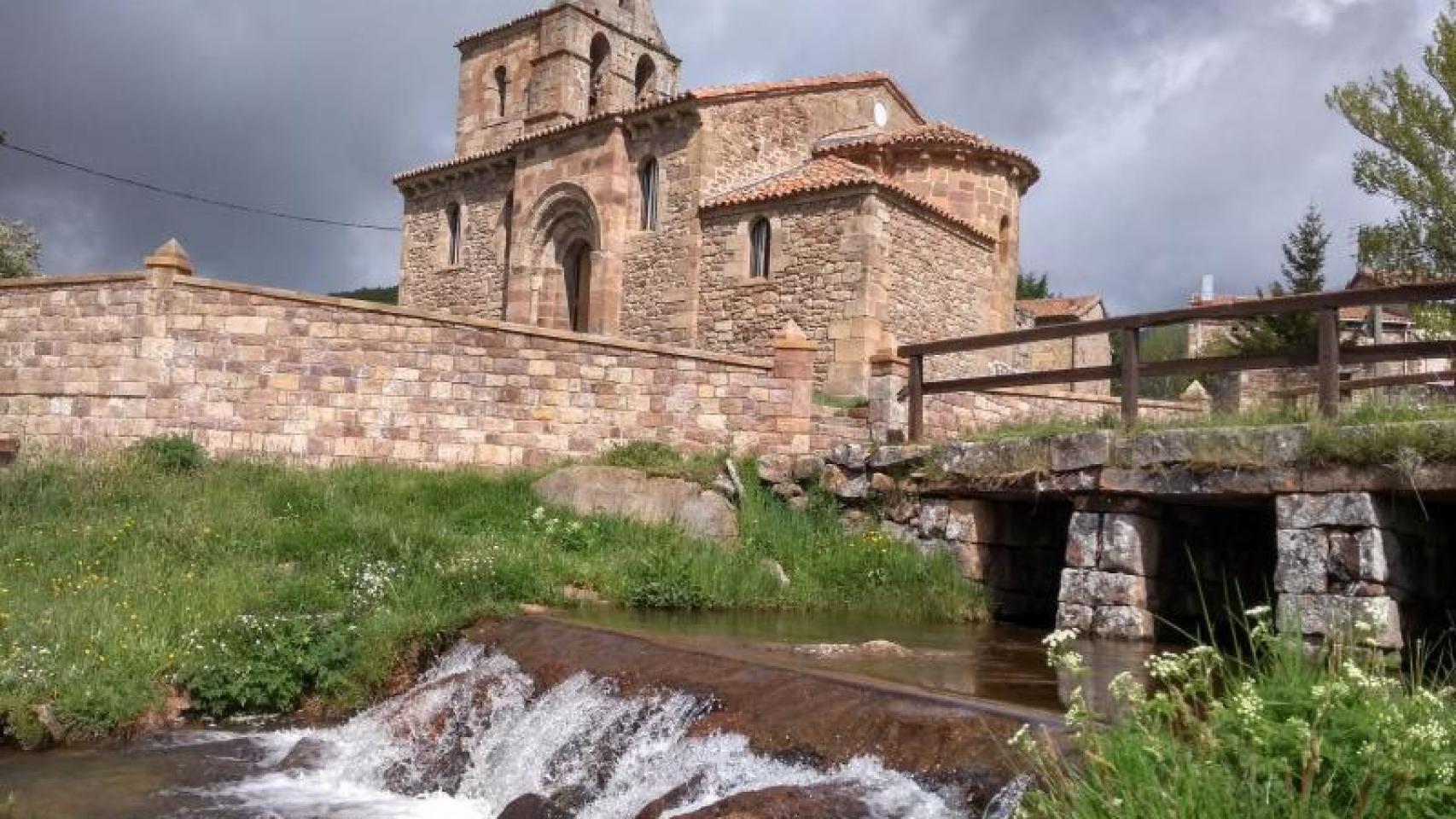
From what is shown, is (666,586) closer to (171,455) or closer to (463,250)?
(171,455)

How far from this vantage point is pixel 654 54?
111 feet

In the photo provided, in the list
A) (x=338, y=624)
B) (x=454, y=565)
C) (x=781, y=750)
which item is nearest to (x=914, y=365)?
(x=454, y=565)

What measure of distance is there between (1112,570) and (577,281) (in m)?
18.1

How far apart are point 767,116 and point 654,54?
11.5 meters

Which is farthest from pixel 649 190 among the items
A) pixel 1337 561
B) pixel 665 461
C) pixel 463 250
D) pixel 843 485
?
pixel 1337 561

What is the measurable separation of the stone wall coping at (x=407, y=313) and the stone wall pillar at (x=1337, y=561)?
26.1ft

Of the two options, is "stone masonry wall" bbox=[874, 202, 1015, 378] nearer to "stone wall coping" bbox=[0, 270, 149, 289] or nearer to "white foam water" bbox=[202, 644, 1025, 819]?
"stone wall coping" bbox=[0, 270, 149, 289]

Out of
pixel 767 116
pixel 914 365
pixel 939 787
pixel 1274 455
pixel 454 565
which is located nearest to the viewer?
pixel 939 787

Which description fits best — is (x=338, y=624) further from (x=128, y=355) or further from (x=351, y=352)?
(x=128, y=355)

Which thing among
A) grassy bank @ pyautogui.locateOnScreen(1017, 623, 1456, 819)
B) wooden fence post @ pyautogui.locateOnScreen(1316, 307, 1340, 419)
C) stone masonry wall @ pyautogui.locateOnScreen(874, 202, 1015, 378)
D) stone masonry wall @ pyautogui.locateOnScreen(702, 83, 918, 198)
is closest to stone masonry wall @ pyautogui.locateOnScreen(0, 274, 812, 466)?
stone masonry wall @ pyautogui.locateOnScreen(874, 202, 1015, 378)

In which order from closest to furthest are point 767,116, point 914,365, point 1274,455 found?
point 1274,455
point 914,365
point 767,116

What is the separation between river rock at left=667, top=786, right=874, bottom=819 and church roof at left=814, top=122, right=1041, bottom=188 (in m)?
18.9

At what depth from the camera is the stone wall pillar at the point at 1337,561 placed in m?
8.04

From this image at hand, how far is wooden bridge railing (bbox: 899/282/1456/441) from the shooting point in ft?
27.9
